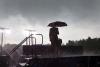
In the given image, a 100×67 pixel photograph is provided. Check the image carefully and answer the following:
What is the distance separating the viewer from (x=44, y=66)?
37.3ft

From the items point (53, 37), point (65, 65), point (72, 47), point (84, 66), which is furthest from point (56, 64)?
point (72, 47)

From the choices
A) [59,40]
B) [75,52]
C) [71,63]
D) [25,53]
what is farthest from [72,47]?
[71,63]

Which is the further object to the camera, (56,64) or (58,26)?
(58,26)

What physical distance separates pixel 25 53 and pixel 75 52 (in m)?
5.06

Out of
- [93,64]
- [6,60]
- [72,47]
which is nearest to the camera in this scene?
[93,64]

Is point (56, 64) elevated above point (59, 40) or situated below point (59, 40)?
below

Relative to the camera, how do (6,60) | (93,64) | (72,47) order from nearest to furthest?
(93,64) < (6,60) < (72,47)

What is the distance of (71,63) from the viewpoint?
1144 centimetres

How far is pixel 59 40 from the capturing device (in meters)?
19.7

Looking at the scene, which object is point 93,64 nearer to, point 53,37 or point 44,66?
point 44,66

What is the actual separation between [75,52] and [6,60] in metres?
6.79

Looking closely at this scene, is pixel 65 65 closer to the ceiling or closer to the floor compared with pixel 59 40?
closer to the floor

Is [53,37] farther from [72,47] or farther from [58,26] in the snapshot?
[72,47]

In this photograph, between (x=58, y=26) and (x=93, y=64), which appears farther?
(x=58, y=26)
